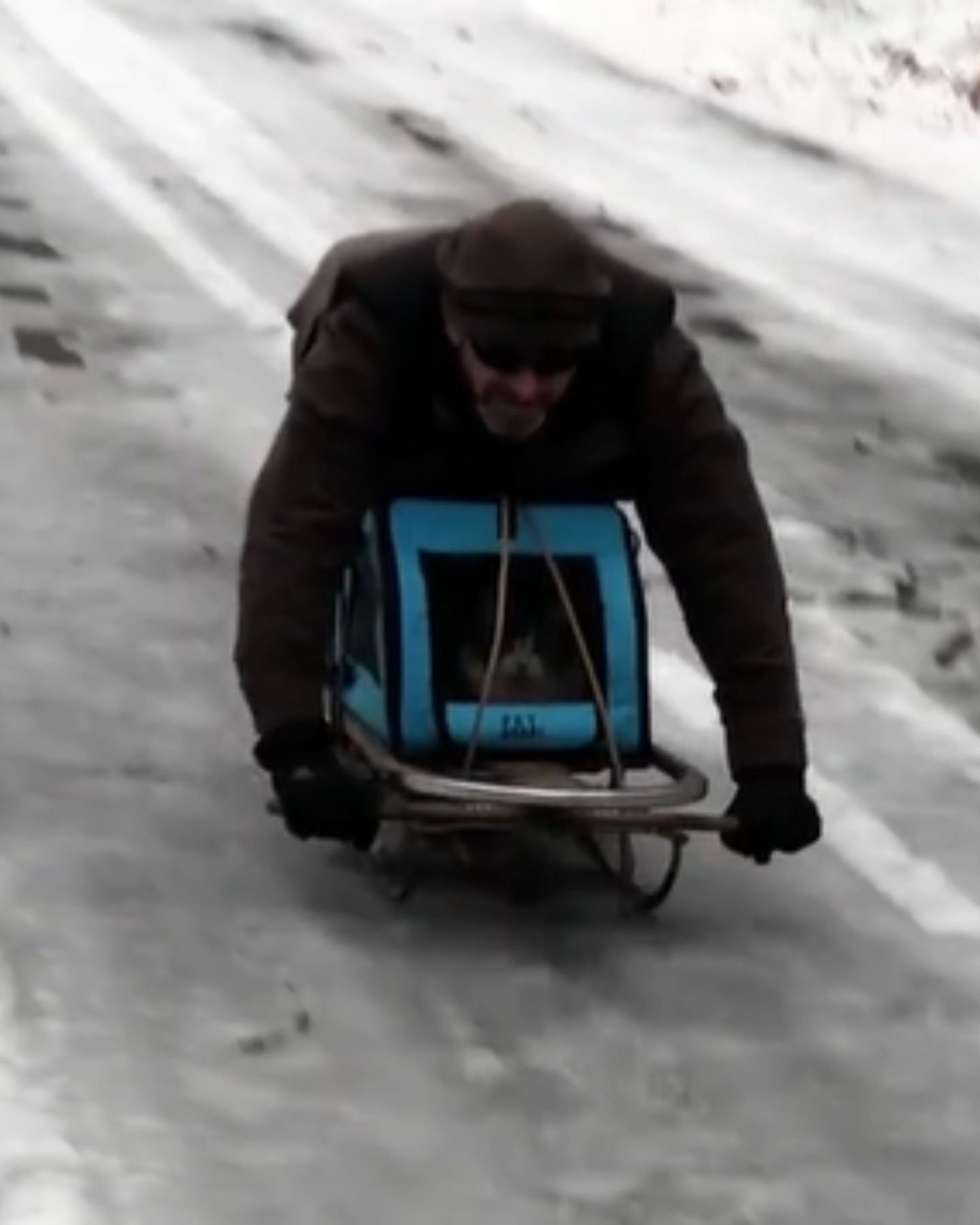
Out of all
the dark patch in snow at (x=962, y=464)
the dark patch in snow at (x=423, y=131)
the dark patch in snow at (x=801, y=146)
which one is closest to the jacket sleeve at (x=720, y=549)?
the dark patch in snow at (x=962, y=464)

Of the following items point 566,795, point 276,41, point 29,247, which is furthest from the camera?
point 276,41

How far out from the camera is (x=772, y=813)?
5.36 meters

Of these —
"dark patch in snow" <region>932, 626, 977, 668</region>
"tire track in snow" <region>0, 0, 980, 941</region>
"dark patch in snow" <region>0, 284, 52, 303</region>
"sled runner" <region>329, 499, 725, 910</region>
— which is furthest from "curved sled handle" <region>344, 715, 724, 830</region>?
"dark patch in snow" <region>0, 284, 52, 303</region>

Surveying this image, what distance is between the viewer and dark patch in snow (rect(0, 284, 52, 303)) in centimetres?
1030

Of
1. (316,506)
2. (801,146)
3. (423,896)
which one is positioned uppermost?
(316,506)

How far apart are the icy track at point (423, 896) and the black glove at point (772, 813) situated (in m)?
0.26

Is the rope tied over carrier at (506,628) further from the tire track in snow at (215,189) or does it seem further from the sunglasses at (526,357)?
the tire track in snow at (215,189)

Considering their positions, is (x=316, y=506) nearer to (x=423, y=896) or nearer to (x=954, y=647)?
(x=423, y=896)

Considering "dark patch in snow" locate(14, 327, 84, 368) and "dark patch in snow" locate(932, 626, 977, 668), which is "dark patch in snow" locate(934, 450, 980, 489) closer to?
"dark patch in snow" locate(932, 626, 977, 668)

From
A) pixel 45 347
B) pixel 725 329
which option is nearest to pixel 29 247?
pixel 45 347

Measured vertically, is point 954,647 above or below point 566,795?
below

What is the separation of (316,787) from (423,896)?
22.1 inches

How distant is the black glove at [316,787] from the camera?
5.22m

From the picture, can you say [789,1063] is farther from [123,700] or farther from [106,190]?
[106,190]
